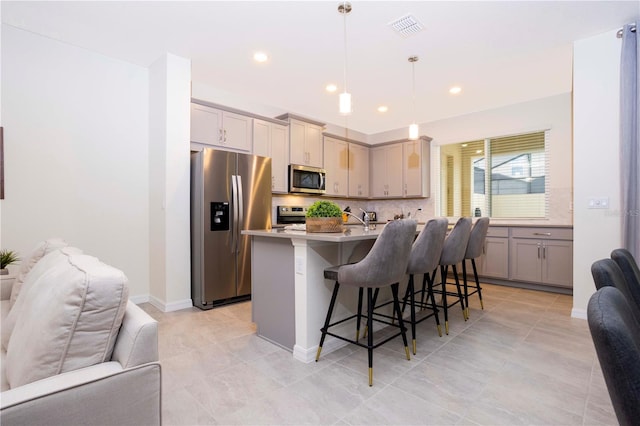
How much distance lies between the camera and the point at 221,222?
3.62 meters

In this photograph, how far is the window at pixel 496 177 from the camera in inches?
189

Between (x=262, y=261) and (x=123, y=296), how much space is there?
1663mm

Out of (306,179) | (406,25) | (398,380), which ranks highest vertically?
(406,25)

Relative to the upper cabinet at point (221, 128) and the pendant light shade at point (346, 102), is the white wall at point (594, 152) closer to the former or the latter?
the pendant light shade at point (346, 102)

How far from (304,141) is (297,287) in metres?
3.30

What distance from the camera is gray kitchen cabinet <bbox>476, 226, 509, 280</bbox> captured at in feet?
15.0

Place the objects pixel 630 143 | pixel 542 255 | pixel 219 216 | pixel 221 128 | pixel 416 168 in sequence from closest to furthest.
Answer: pixel 630 143, pixel 219 216, pixel 221 128, pixel 542 255, pixel 416 168

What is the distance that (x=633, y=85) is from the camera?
2789 millimetres

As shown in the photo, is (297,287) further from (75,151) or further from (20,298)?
(75,151)

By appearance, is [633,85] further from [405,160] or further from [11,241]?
[11,241]

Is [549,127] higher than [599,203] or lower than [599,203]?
higher

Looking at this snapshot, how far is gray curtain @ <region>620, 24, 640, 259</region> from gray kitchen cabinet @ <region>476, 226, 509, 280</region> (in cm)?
176

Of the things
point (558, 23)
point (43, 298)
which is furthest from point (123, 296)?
point (558, 23)

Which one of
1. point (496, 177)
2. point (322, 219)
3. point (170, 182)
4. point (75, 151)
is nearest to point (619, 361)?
point (322, 219)
